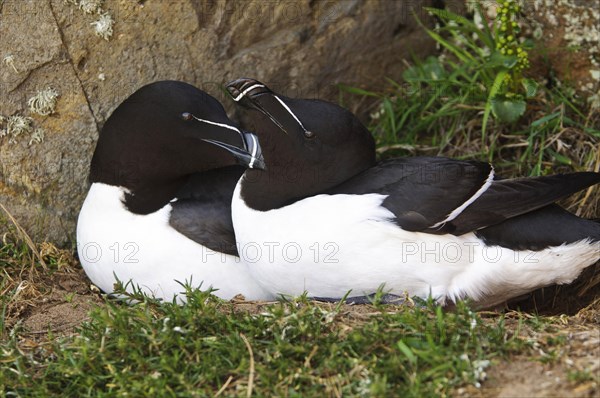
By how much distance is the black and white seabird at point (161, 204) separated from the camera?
4.55 meters

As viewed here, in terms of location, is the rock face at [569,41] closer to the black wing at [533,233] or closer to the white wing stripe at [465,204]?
the black wing at [533,233]

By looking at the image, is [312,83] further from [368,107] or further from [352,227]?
[352,227]

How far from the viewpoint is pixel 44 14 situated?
15.5ft

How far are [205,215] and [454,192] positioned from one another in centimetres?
132

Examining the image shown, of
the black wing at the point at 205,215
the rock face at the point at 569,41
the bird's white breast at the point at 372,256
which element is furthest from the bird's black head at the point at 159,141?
the rock face at the point at 569,41

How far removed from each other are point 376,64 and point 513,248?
211cm

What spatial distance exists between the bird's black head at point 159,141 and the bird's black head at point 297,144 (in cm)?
27

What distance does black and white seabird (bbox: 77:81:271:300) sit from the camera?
14.9 ft

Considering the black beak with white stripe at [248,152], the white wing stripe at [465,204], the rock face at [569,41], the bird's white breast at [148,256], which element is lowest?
the bird's white breast at [148,256]

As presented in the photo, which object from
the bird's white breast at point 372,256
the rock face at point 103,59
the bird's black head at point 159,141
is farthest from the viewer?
the rock face at point 103,59

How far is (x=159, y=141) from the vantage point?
4578mm

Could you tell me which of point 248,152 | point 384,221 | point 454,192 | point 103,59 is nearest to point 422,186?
point 454,192

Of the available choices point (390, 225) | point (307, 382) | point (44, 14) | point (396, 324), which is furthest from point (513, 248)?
point (44, 14)

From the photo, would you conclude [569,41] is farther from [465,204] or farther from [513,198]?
[465,204]
